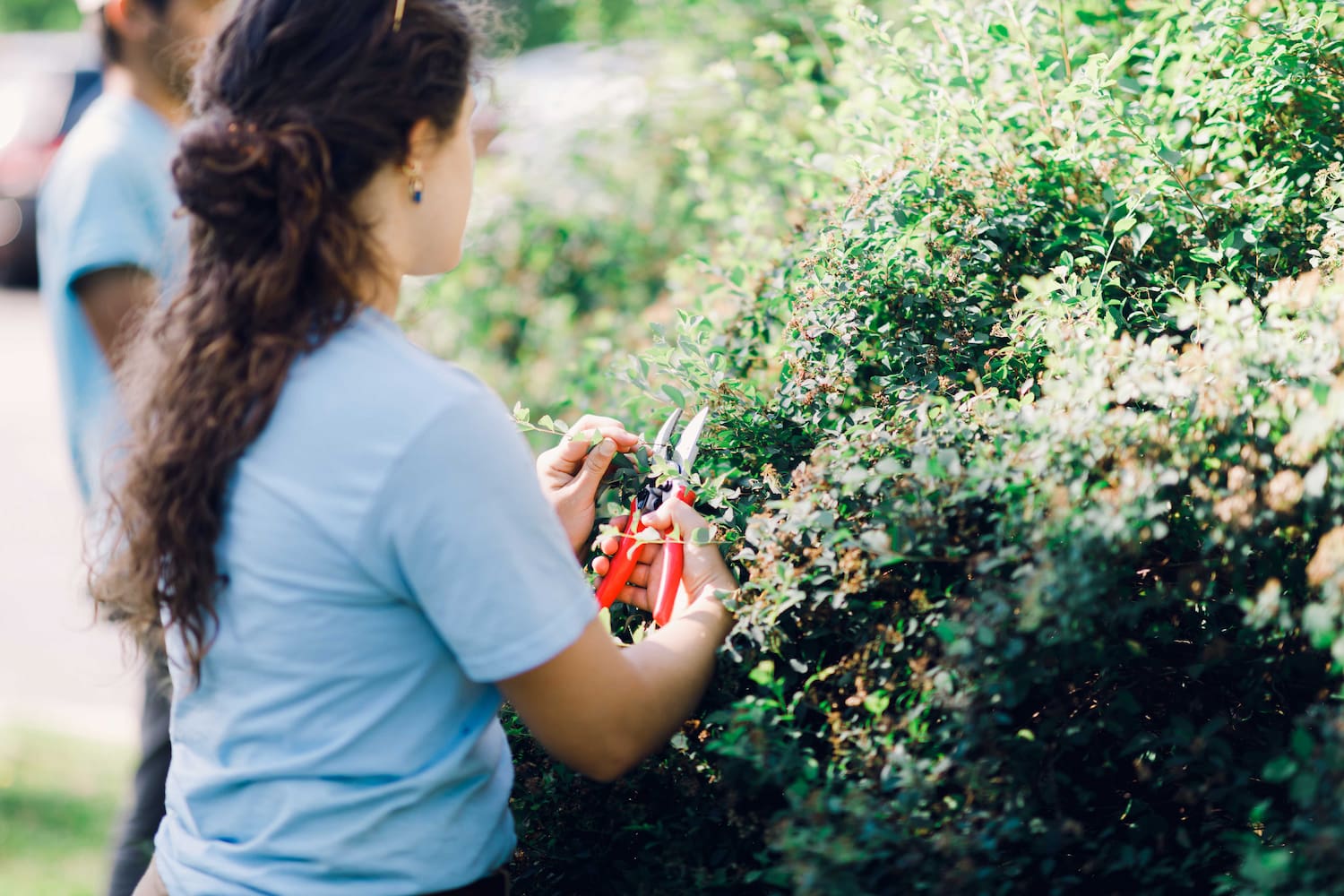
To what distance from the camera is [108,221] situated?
2.52 m

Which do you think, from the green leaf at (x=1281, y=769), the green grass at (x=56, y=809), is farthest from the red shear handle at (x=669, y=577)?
the green grass at (x=56, y=809)

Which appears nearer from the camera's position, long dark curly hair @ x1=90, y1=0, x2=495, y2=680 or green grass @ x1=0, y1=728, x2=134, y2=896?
long dark curly hair @ x1=90, y1=0, x2=495, y2=680

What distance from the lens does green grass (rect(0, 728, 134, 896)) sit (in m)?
3.41

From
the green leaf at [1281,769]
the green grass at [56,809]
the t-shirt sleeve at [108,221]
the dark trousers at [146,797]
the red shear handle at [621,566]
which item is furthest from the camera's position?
→ the green grass at [56,809]

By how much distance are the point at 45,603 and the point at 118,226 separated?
369 cm

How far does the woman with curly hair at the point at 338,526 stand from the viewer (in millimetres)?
1283

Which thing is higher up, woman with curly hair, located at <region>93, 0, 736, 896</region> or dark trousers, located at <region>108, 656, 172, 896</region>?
woman with curly hair, located at <region>93, 0, 736, 896</region>

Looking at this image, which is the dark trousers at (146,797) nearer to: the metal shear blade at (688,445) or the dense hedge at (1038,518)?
the dense hedge at (1038,518)

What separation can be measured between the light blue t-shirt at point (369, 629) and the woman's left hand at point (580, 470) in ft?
1.42

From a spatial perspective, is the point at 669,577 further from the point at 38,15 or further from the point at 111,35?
the point at 38,15

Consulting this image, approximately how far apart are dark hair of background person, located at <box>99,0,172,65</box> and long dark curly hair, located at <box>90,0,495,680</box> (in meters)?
1.50

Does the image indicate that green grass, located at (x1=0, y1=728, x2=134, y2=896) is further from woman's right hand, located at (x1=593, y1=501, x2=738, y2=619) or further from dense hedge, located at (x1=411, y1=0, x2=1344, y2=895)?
dense hedge, located at (x1=411, y1=0, x2=1344, y2=895)

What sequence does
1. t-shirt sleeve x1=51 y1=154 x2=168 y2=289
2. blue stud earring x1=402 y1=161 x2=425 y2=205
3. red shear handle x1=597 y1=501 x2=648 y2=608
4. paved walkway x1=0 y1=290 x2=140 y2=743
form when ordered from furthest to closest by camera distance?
paved walkway x1=0 y1=290 x2=140 y2=743 < t-shirt sleeve x1=51 y1=154 x2=168 y2=289 < red shear handle x1=597 y1=501 x2=648 y2=608 < blue stud earring x1=402 y1=161 x2=425 y2=205

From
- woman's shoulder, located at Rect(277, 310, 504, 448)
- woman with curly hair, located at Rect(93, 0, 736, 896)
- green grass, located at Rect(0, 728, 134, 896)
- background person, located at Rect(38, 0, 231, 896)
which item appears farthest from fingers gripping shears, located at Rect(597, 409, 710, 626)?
green grass, located at Rect(0, 728, 134, 896)
